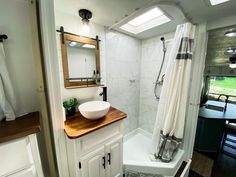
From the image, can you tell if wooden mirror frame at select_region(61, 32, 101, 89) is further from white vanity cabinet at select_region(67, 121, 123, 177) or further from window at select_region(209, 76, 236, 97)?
window at select_region(209, 76, 236, 97)

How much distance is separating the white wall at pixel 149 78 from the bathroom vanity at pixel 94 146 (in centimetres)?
118

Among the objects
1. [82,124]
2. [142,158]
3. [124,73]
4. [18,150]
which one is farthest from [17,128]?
[142,158]

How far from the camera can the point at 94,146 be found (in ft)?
3.35

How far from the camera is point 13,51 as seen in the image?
0.94 meters

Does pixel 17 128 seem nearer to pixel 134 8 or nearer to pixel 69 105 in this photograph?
pixel 69 105

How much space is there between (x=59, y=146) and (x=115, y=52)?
58.2 inches

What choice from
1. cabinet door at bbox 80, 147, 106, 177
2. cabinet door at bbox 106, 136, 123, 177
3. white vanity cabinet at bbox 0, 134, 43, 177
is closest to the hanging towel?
white vanity cabinet at bbox 0, 134, 43, 177

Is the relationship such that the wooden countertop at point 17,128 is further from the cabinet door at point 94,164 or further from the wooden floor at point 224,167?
the wooden floor at point 224,167

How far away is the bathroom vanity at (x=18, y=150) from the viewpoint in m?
0.64

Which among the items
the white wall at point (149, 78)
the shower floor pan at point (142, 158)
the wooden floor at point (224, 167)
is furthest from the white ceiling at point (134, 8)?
the wooden floor at point (224, 167)

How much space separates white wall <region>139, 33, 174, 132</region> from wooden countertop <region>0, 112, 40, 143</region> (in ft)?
6.20

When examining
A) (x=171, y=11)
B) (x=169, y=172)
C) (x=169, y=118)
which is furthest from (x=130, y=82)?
(x=169, y=172)

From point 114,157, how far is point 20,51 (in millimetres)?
1400

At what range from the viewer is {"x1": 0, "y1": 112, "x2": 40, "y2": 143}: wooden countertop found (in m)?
0.65
